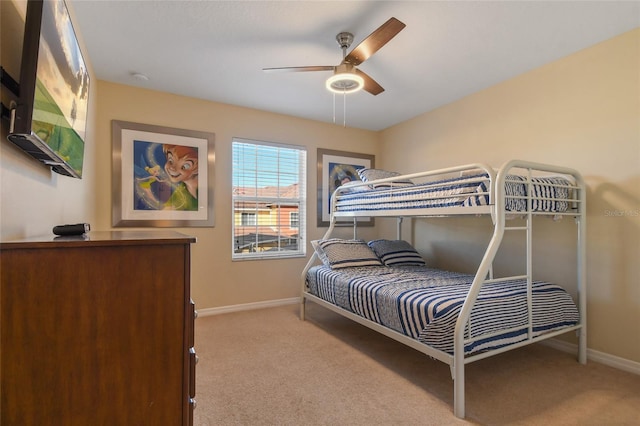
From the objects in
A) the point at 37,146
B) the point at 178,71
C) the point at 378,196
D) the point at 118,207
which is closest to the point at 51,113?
the point at 37,146

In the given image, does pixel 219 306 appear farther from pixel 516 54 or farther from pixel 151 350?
pixel 516 54

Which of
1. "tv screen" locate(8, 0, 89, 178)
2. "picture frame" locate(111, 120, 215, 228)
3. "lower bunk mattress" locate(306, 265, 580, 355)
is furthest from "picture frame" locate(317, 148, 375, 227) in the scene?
"tv screen" locate(8, 0, 89, 178)

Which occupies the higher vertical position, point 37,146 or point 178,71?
point 178,71

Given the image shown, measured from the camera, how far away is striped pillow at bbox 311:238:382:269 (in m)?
3.04

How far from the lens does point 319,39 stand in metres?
2.18

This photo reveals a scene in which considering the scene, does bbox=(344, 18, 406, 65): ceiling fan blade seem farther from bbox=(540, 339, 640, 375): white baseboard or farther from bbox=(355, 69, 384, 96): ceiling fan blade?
bbox=(540, 339, 640, 375): white baseboard

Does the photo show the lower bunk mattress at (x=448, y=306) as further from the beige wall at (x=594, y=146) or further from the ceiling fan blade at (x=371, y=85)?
the ceiling fan blade at (x=371, y=85)

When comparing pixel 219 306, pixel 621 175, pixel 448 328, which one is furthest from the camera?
pixel 219 306

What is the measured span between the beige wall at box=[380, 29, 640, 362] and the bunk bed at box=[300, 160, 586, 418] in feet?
0.52

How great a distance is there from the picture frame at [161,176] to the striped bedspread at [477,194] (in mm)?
1994

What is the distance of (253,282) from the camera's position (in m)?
3.54

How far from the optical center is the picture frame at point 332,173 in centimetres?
398

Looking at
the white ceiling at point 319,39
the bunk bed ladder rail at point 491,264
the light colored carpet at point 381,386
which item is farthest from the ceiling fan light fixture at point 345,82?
the light colored carpet at point 381,386

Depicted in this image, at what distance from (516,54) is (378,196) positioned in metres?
1.54
